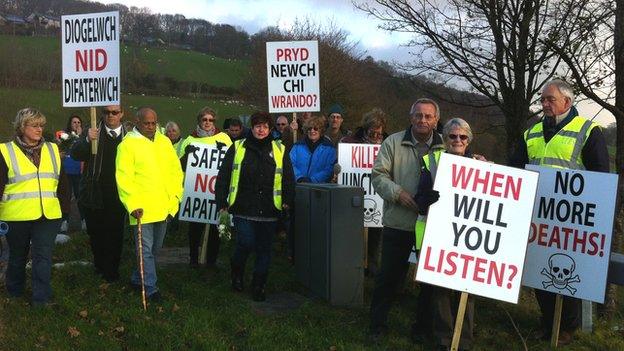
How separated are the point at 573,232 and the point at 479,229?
1.30 m

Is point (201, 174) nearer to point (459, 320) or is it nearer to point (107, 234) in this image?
point (107, 234)

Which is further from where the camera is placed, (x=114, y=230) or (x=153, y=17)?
(x=153, y=17)

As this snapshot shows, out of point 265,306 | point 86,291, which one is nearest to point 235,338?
point 265,306

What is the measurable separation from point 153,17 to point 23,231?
69368 mm

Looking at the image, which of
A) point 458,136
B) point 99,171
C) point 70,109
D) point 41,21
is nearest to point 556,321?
point 458,136

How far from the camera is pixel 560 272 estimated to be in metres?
5.90

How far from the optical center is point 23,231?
6.31 meters

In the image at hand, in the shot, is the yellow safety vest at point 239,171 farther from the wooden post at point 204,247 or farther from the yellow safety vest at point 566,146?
the yellow safety vest at point 566,146

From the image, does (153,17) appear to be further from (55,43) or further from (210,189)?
(210,189)

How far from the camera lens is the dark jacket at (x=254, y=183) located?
6895 mm

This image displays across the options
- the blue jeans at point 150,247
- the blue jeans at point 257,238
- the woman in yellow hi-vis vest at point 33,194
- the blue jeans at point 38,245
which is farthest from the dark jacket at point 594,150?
the blue jeans at point 38,245

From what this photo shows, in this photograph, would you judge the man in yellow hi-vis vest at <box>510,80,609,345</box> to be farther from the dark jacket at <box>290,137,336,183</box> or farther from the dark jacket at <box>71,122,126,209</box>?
the dark jacket at <box>71,122,126,209</box>

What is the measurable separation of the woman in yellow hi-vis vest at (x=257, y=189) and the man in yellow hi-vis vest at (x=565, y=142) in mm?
2710

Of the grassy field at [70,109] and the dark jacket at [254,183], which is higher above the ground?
the grassy field at [70,109]
